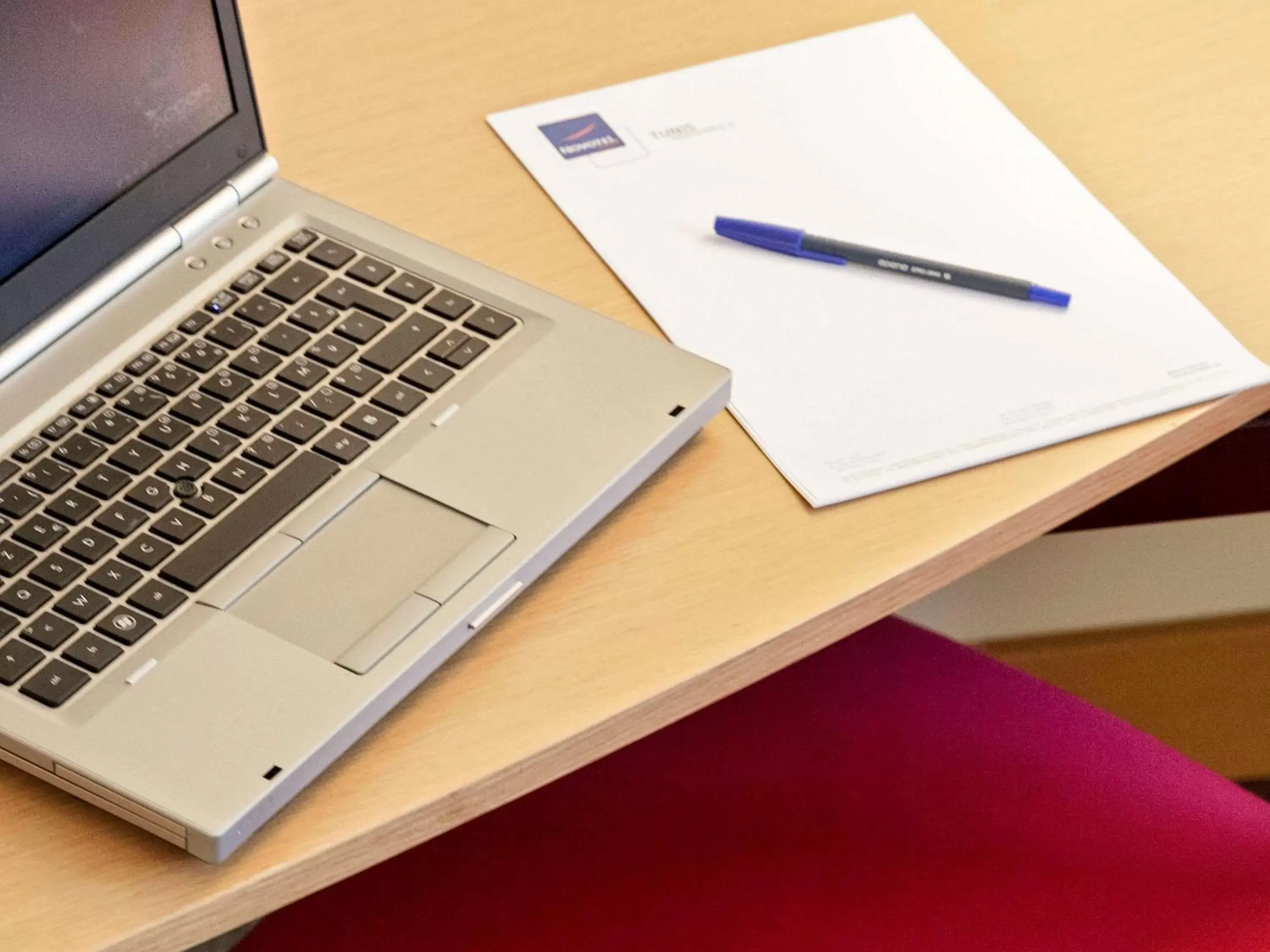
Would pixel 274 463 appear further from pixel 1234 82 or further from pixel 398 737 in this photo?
pixel 1234 82

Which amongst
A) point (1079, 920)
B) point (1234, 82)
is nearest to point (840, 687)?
point (1079, 920)

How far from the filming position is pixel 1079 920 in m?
0.68

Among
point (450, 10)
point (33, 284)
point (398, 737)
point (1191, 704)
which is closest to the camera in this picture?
point (398, 737)

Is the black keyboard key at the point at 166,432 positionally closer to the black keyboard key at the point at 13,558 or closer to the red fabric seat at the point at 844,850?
the black keyboard key at the point at 13,558

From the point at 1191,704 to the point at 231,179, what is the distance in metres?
0.97

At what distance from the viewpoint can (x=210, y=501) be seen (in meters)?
0.54

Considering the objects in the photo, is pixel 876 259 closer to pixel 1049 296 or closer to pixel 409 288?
pixel 1049 296

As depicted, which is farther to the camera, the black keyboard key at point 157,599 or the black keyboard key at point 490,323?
the black keyboard key at point 490,323

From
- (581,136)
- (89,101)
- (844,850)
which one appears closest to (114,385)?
(89,101)

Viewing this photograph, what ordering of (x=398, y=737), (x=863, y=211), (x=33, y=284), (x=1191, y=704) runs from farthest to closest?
(x=1191, y=704) → (x=863, y=211) → (x=33, y=284) → (x=398, y=737)

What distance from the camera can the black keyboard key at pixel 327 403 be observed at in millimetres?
580

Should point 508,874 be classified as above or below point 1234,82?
below

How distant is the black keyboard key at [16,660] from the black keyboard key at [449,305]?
0.21 meters

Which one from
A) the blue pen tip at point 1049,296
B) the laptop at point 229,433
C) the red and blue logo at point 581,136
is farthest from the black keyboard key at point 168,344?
the blue pen tip at point 1049,296
